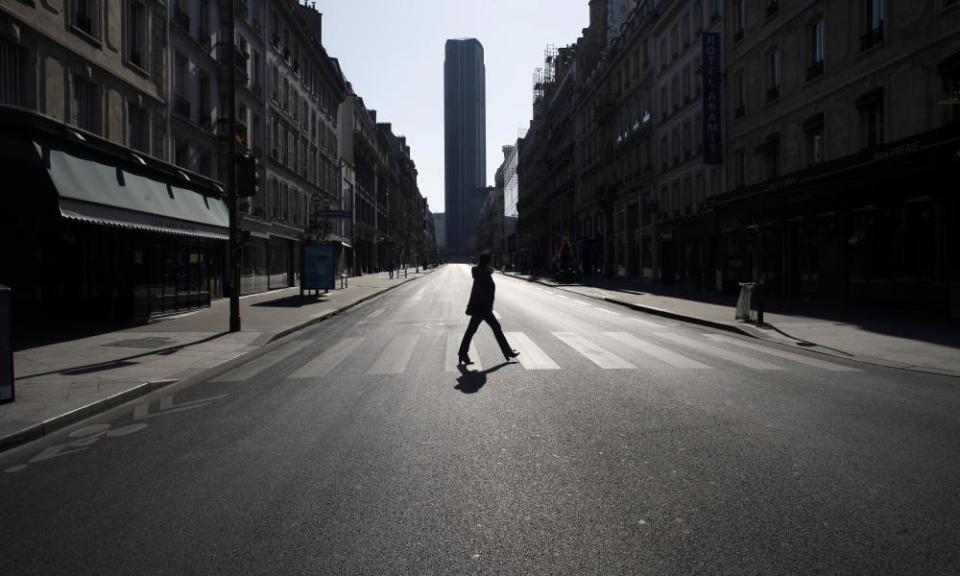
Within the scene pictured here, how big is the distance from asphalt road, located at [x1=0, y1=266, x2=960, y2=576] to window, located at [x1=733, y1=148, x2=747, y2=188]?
21203 mm

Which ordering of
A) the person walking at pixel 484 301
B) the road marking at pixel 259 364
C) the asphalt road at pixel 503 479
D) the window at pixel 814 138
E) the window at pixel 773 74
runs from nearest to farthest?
the asphalt road at pixel 503 479, the road marking at pixel 259 364, the person walking at pixel 484 301, the window at pixel 814 138, the window at pixel 773 74

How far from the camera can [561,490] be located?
392 centimetres

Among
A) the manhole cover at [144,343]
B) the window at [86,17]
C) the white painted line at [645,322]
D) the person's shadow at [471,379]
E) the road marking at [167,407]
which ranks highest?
the window at [86,17]

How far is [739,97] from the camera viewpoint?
27688 millimetres

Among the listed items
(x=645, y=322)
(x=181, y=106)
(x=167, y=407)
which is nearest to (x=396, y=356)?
(x=167, y=407)

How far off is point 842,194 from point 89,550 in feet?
68.9

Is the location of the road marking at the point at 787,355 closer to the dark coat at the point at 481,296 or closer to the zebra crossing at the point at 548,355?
the zebra crossing at the point at 548,355

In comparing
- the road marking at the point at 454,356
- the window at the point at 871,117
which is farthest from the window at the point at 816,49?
the road marking at the point at 454,356

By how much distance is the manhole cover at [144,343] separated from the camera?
11.2m

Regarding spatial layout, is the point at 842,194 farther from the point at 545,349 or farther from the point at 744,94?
the point at 545,349

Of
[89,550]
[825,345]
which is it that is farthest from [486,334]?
[89,550]

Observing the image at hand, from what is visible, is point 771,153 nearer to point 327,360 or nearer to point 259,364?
point 327,360

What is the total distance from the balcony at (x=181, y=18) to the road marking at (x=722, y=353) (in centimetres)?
1915

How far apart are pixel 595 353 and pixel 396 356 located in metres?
3.22
